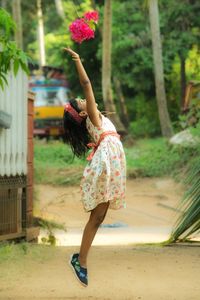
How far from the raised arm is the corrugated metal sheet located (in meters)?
2.41

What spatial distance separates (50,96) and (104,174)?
1996cm

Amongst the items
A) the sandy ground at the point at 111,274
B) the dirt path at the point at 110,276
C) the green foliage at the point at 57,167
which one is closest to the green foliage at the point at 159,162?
the green foliage at the point at 57,167

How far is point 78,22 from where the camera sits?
4.97 metres

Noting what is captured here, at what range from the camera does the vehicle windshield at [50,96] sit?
24.3 meters

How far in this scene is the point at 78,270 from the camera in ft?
16.6

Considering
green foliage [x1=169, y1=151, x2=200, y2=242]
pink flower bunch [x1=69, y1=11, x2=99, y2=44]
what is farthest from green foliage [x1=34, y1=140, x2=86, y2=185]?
pink flower bunch [x1=69, y1=11, x2=99, y2=44]

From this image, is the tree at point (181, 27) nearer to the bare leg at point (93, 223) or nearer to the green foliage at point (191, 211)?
the green foliage at point (191, 211)

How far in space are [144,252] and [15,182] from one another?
1.98 meters

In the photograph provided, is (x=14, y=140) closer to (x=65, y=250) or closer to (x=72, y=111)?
(x=65, y=250)

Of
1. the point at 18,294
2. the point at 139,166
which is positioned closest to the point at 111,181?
the point at 18,294

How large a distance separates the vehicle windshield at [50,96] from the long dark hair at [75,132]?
19.0 m

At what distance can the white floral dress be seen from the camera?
4.91m

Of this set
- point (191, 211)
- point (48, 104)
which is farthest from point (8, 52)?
point (48, 104)

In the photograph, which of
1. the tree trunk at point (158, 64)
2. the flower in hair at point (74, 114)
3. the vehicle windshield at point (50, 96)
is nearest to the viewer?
the flower in hair at point (74, 114)
